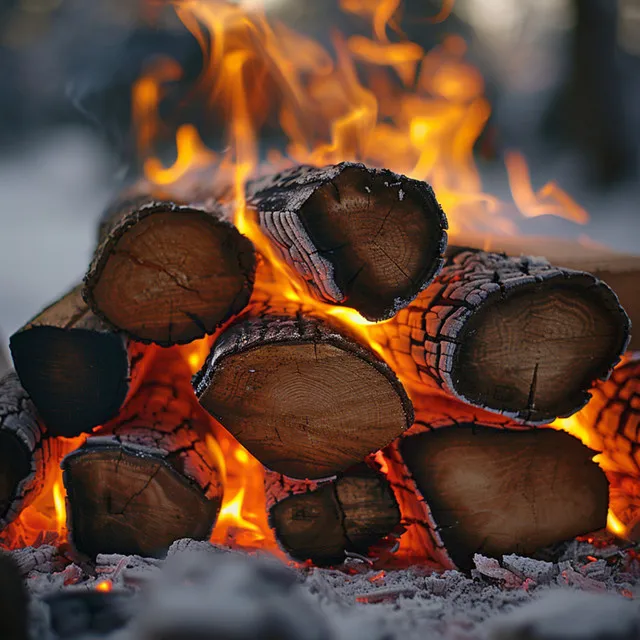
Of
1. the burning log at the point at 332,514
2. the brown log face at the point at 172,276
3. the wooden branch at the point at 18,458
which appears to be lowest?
the burning log at the point at 332,514

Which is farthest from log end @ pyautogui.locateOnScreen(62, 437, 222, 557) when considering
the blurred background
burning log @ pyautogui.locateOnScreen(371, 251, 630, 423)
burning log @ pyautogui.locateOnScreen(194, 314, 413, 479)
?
the blurred background

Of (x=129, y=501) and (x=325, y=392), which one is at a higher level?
(x=325, y=392)

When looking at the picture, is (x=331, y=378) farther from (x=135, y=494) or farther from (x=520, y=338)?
(x=135, y=494)

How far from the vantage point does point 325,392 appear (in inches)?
49.6

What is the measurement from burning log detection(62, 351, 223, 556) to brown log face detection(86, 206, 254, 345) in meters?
0.29

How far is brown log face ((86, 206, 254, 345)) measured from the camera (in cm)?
132

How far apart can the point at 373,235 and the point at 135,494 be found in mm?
894

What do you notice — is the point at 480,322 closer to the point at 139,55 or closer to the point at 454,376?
the point at 454,376

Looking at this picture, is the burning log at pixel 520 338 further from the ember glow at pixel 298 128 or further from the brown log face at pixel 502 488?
the ember glow at pixel 298 128

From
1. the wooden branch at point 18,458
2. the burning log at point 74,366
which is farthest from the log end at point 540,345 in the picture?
the wooden branch at point 18,458

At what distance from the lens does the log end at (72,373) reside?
1.38m

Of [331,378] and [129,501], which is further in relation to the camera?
[129,501]

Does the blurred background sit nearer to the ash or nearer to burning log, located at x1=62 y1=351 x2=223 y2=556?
burning log, located at x1=62 y1=351 x2=223 y2=556

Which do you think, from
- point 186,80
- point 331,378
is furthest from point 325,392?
point 186,80
